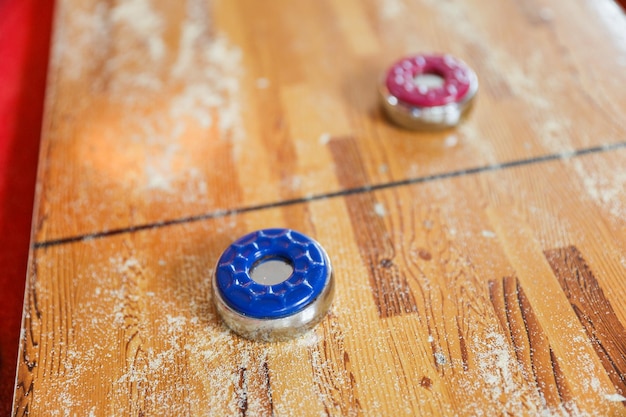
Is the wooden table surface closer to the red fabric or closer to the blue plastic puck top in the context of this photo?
the blue plastic puck top

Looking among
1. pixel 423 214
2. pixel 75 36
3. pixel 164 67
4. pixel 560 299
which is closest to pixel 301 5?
pixel 164 67

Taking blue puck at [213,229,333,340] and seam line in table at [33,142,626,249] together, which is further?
seam line in table at [33,142,626,249]

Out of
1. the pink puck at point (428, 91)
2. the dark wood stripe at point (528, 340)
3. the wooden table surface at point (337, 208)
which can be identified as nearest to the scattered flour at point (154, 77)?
the wooden table surface at point (337, 208)

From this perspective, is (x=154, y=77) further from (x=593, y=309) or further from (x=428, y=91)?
(x=593, y=309)

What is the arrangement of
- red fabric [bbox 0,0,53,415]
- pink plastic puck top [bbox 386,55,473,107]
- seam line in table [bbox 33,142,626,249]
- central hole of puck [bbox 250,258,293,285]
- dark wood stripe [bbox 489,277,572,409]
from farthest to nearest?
red fabric [bbox 0,0,53,415], pink plastic puck top [bbox 386,55,473,107], seam line in table [bbox 33,142,626,249], central hole of puck [bbox 250,258,293,285], dark wood stripe [bbox 489,277,572,409]

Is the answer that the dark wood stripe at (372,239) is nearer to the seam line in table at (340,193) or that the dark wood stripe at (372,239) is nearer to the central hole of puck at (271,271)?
the seam line in table at (340,193)

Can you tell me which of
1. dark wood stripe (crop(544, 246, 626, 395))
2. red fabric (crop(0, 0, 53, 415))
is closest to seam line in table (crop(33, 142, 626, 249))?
dark wood stripe (crop(544, 246, 626, 395))
